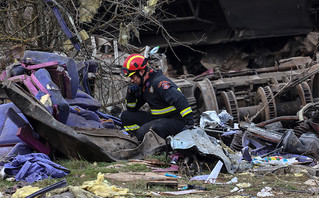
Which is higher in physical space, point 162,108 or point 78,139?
point 162,108

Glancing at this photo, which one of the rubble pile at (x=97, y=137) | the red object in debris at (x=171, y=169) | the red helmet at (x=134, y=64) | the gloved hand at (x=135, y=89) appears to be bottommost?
the red object in debris at (x=171, y=169)

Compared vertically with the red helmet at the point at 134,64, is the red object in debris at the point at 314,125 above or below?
below

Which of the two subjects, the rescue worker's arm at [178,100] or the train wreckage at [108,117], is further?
the rescue worker's arm at [178,100]

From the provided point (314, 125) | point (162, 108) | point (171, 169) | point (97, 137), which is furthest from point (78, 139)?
point (314, 125)

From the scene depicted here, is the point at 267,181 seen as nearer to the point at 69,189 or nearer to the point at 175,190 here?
the point at 175,190

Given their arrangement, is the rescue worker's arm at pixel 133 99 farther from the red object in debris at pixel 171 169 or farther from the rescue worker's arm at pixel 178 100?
the red object in debris at pixel 171 169

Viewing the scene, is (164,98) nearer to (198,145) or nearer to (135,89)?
(135,89)

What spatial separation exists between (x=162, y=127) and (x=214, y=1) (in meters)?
8.06

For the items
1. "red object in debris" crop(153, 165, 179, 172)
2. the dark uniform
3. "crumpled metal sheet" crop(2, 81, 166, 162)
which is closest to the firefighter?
the dark uniform

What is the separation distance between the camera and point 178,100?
5980mm

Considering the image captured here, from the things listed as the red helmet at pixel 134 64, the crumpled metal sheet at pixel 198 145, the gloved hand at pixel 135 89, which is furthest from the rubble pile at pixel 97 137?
the red helmet at pixel 134 64

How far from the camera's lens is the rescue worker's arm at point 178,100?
5977 mm

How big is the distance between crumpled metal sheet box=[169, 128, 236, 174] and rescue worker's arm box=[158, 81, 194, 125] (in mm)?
372

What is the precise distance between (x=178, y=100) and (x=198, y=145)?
2.93 feet
